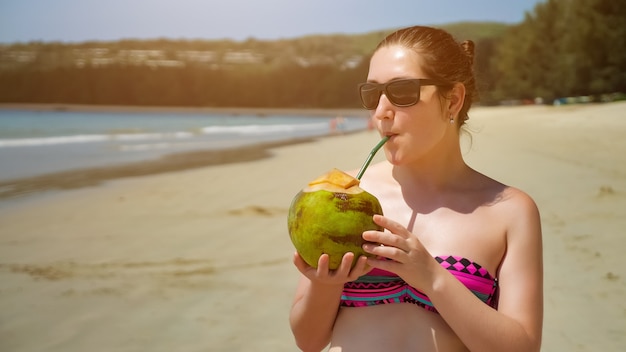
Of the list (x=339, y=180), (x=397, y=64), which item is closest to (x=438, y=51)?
(x=397, y=64)

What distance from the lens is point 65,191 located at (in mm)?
10000

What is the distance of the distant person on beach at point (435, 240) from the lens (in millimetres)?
1731

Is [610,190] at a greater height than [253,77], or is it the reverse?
[610,190]

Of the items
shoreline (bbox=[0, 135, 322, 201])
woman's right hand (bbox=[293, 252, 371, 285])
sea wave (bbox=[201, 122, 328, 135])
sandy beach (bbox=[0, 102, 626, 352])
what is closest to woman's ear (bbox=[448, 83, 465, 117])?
sandy beach (bbox=[0, 102, 626, 352])

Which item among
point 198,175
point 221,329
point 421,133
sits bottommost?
point 198,175

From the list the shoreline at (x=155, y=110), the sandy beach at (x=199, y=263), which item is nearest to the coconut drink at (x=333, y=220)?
the sandy beach at (x=199, y=263)

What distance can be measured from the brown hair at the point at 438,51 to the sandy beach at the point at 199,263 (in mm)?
439

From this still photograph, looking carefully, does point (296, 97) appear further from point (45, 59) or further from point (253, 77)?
point (45, 59)

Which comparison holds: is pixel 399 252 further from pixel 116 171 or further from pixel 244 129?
pixel 244 129

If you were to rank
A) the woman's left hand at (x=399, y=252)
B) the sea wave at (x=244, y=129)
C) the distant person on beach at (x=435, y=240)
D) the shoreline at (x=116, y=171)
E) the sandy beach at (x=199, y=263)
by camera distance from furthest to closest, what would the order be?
1. the sea wave at (x=244, y=129)
2. the shoreline at (x=116, y=171)
3. the sandy beach at (x=199, y=263)
4. the distant person on beach at (x=435, y=240)
5. the woman's left hand at (x=399, y=252)

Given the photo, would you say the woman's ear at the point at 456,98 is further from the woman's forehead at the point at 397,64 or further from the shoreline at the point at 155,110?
the shoreline at the point at 155,110

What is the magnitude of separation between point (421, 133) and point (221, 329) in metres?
2.59

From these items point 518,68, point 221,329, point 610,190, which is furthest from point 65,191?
point 518,68

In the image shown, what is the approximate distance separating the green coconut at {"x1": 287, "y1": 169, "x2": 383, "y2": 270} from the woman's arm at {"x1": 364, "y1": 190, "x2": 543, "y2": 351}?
0.04 meters
